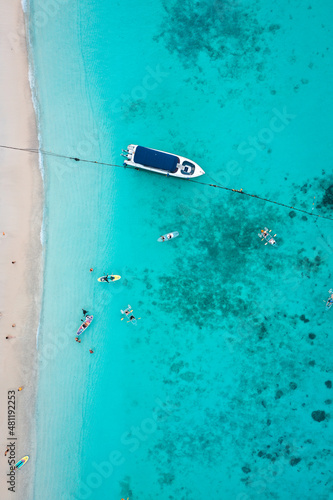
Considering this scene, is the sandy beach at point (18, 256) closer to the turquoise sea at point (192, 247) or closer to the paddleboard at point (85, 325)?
the turquoise sea at point (192, 247)

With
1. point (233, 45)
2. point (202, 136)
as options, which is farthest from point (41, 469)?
point (233, 45)

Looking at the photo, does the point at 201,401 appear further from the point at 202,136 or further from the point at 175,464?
the point at 202,136

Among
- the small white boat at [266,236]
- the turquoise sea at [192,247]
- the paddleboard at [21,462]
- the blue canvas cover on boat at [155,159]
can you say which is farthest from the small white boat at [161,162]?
the paddleboard at [21,462]

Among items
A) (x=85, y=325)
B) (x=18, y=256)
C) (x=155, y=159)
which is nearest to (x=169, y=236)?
(x=155, y=159)

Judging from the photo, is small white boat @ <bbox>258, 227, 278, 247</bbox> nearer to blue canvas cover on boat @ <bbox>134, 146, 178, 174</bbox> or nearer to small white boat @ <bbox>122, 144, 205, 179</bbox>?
small white boat @ <bbox>122, 144, 205, 179</bbox>

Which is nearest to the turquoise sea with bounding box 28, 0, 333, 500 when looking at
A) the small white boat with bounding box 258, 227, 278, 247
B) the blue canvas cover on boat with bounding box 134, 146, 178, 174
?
the small white boat with bounding box 258, 227, 278, 247

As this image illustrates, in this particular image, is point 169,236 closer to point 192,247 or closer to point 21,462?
point 192,247
